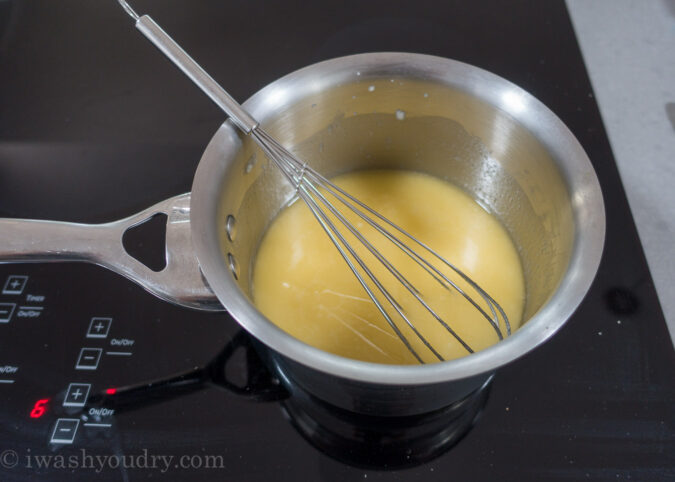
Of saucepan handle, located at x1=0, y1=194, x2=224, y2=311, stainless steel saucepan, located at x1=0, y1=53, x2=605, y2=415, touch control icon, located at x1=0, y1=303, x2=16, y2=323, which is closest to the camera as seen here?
stainless steel saucepan, located at x1=0, y1=53, x2=605, y2=415

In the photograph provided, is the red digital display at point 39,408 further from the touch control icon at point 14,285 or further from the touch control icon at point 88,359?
the touch control icon at point 14,285

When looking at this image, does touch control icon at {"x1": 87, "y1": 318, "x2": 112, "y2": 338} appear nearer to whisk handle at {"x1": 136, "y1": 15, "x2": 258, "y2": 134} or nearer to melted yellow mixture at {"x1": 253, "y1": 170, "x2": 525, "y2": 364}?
melted yellow mixture at {"x1": 253, "y1": 170, "x2": 525, "y2": 364}

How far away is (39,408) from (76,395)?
43 mm

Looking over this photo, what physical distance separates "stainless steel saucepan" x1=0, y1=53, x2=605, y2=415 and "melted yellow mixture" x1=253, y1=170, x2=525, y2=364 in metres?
0.02

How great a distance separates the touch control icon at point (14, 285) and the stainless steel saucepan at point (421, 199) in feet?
0.41

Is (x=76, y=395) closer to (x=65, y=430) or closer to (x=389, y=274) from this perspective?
(x=65, y=430)

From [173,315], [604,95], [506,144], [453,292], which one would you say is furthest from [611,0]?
[173,315]

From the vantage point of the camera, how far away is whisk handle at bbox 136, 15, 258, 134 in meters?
0.62

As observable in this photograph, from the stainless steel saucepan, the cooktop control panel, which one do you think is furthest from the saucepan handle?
the cooktop control panel

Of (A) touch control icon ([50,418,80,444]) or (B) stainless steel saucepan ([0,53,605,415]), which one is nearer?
(B) stainless steel saucepan ([0,53,605,415])

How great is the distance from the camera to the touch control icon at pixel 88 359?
2.37 ft

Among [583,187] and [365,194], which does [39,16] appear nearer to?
[365,194]

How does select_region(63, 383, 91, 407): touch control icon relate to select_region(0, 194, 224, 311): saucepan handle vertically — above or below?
below

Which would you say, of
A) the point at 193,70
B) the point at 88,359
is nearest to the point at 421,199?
the point at 193,70
